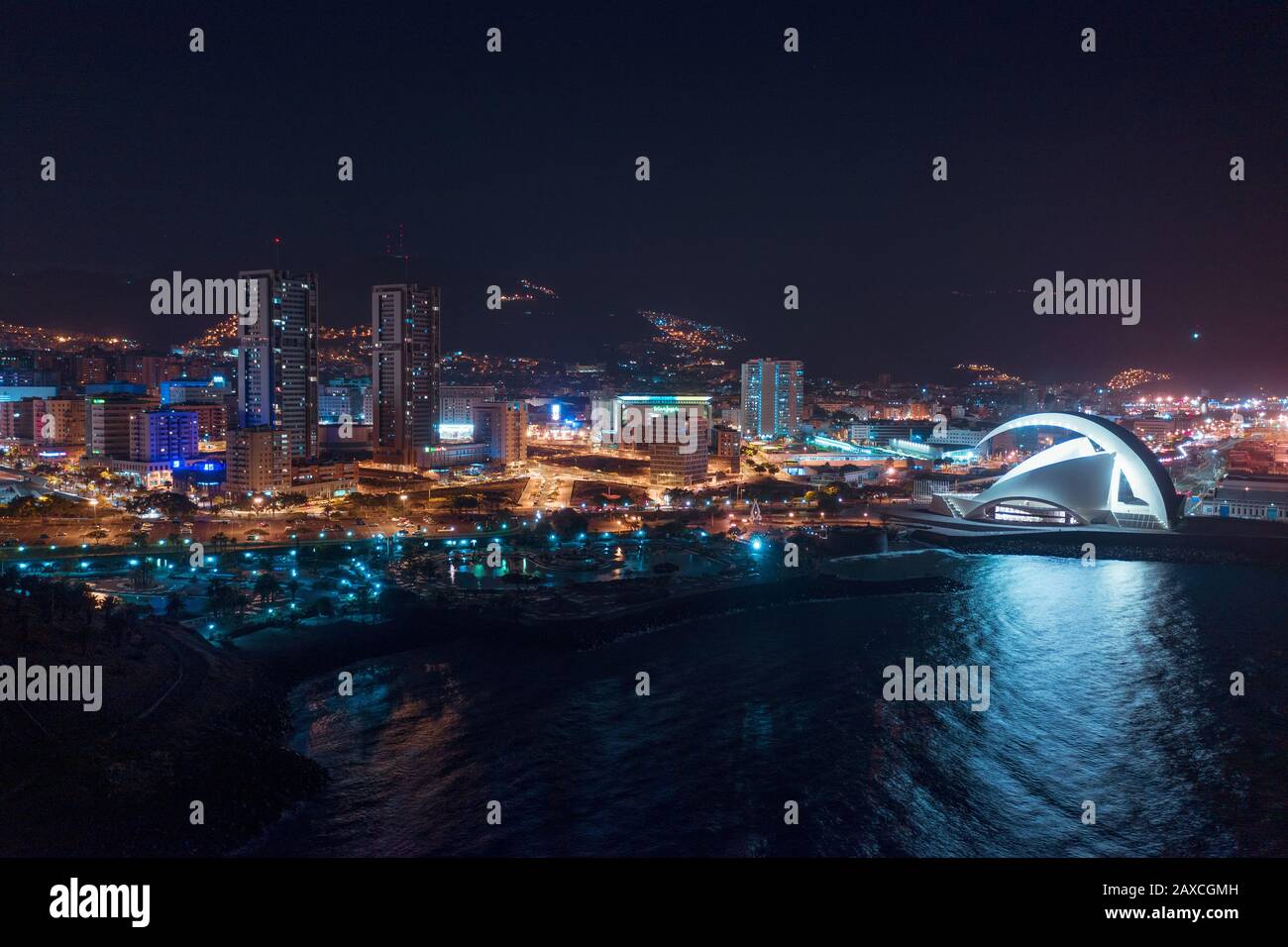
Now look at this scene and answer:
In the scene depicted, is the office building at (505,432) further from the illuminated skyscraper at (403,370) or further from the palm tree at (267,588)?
the palm tree at (267,588)

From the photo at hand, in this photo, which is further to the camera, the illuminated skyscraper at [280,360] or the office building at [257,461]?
the illuminated skyscraper at [280,360]

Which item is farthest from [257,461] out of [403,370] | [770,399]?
[770,399]

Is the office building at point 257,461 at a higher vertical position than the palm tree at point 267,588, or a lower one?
higher

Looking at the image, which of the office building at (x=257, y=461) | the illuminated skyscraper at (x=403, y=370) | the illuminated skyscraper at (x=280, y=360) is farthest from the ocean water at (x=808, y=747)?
the illuminated skyscraper at (x=403, y=370)

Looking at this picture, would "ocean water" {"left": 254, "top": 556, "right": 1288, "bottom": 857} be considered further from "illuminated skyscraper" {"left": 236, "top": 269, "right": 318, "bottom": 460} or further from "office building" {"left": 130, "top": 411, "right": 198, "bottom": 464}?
"office building" {"left": 130, "top": 411, "right": 198, "bottom": 464}

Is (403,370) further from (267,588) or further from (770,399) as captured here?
(770,399)

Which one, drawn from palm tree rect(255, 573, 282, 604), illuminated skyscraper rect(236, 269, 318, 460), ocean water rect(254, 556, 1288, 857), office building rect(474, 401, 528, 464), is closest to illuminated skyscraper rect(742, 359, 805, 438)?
office building rect(474, 401, 528, 464)
